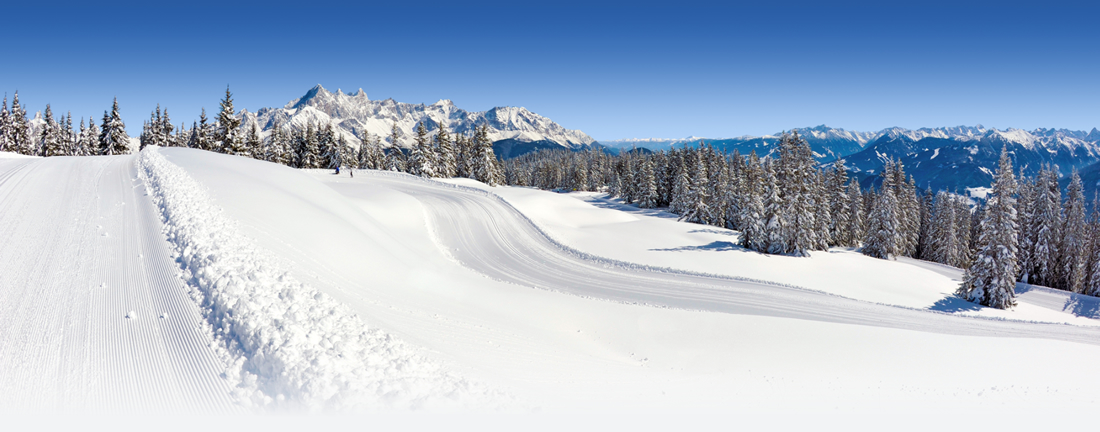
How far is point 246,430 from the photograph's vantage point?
5.66m

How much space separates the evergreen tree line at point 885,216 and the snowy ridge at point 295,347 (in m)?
28.5

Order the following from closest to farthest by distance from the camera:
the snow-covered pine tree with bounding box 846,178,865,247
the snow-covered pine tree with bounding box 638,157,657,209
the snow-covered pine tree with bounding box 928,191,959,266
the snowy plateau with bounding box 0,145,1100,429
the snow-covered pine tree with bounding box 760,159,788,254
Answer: the snowy plateau with bounding box 0,145,1100,429
the snow-covered pine tree with bounding box 760,159,788,254
the snow-covered pine tree with bounding box 928,191,959,266
the snow-covered pine tree with bounding box 846,178,865,247
the snow-covered pine tree with bounding box 638,157,657,209

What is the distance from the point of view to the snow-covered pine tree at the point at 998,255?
81.4 feet

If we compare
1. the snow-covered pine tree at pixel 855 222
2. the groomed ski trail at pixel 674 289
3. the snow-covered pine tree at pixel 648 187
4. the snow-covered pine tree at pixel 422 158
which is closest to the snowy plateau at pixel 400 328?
the groomed ski trail at pixel 674 289

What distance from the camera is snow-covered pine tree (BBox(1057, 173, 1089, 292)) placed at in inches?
1549

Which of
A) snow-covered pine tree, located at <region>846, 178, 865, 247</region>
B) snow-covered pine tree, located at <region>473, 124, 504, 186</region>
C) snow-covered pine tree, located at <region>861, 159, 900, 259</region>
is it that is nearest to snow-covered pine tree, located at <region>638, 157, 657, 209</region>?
snow-covered pine tree, located at <region>473, 124, 504, 186</region>

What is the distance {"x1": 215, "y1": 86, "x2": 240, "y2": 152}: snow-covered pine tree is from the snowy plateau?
33.5 metres

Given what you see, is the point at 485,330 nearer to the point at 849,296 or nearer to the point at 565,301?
the point at 565,301

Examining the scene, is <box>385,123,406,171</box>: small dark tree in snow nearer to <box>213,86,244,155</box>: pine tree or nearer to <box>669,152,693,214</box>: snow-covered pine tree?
<box>213,86,244,155</box>: pine tree

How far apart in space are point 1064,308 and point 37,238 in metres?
51.6

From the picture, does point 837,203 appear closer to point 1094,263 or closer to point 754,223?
point 1094,263

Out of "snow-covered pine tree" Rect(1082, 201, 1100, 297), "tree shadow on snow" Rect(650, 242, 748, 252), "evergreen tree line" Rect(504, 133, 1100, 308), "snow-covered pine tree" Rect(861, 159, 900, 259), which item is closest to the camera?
"evergreen tree line" Rect(504, 133, 1100, 308)

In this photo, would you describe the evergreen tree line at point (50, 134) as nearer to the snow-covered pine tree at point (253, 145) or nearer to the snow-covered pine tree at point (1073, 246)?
the snow-covered pine tree at point (253, 145)

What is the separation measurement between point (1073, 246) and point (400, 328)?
195 ft
